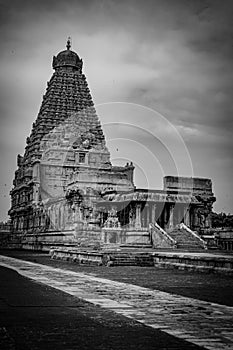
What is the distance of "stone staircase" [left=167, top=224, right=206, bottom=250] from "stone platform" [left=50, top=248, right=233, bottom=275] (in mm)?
16251

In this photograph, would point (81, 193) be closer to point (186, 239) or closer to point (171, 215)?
point (171, 215)

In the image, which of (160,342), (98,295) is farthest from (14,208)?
(160,342)

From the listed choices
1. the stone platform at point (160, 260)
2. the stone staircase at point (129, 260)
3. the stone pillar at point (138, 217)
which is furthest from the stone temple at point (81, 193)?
the stone staircase at point (129, 260)

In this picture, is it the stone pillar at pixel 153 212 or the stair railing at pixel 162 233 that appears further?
the stone pillar at pixel 153 212

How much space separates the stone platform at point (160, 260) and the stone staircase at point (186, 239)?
16.3 metres

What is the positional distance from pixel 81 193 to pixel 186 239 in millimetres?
14914

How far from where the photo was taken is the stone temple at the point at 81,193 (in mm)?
57562

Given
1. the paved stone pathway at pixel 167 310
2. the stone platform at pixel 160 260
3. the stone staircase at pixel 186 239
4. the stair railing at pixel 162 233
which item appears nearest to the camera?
the paved stone pathway at pixel 167 310

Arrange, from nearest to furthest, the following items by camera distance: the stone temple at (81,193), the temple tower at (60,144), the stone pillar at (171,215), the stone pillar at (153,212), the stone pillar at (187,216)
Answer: the stone temple at (81,193) < the stone pillar at (153,212) < the stone pillar at (171,215) < the stone pillar at (187,216) < the temple tower at (60,144)

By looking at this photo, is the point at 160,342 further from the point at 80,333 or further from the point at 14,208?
the point at 14,208

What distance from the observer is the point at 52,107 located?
3765 inches

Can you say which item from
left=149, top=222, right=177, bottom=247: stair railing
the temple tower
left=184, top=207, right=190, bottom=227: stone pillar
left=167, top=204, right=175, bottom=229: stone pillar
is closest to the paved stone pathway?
left=149, top=222, right=177, bottom=247: stair railing

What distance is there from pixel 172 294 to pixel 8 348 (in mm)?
8206

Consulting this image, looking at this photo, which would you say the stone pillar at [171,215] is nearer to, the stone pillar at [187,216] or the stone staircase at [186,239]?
the stone pillar at [187,216]
